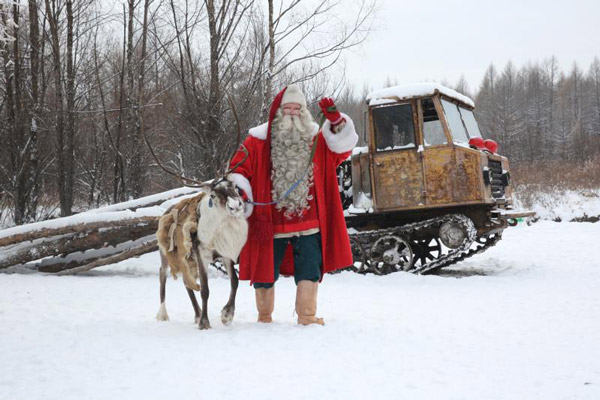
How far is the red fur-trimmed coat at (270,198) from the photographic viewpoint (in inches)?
173

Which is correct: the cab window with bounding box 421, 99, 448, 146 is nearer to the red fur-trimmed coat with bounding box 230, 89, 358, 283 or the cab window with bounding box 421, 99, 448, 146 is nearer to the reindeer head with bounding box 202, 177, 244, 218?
A: the red fur-trimmed coat with bounding box 230, 89, 358, 283

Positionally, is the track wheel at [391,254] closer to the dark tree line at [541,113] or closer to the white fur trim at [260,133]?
the white fur trim at [260,133]

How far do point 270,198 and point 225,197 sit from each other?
447mm

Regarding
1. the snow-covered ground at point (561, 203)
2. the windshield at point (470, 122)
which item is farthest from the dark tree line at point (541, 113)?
the windshield at point (470, 122)

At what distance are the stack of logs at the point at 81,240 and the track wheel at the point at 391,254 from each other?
11.8ft

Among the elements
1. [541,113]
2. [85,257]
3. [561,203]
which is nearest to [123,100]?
[85,257]

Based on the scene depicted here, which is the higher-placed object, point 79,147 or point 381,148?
point 79,147

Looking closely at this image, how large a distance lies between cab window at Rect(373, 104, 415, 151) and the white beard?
13.9ft

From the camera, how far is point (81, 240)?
333 inches

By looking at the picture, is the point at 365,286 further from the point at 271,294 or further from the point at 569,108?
the point at 569,108

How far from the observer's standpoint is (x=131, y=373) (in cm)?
303

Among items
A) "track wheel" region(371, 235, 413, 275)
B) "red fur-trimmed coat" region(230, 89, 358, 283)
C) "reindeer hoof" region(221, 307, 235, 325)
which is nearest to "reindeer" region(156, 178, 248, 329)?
"reindeer hoof" region(221, 307, 235, 325)

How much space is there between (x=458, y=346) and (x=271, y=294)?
1.58m

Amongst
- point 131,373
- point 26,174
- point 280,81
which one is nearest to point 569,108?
point 280,81
